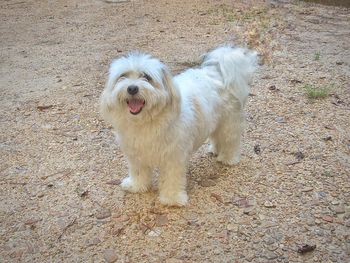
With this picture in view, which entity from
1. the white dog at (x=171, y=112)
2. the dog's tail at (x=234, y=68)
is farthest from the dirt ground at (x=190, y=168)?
the dog's tail at (x=234, y=68)

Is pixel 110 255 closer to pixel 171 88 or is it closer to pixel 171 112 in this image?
pixel 171 112

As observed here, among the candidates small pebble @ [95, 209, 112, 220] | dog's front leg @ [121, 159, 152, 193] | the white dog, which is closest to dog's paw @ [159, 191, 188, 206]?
A: the white dog

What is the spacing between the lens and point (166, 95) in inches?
123

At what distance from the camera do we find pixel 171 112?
3.23m

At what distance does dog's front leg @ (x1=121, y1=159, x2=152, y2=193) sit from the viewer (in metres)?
3.70

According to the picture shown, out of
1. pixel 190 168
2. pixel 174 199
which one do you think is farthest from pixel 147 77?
pixel 190 168

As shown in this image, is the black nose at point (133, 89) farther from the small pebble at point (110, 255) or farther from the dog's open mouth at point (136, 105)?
the small pebble at point (110, 255)

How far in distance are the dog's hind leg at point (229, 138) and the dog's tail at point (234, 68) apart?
0.59ft

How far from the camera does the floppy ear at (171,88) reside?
10.3ft

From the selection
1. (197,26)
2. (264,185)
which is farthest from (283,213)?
(197,26)

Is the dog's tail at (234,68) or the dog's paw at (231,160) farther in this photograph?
the dog's paw at (231,160)

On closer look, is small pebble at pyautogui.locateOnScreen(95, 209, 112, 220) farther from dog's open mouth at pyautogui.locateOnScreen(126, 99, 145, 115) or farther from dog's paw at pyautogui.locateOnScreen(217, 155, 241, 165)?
dog's paw at pyautogui.locateOnScreen(217, 155, 241, 165)

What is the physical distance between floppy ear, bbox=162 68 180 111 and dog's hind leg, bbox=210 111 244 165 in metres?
0.88

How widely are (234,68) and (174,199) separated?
→ 1.28m
